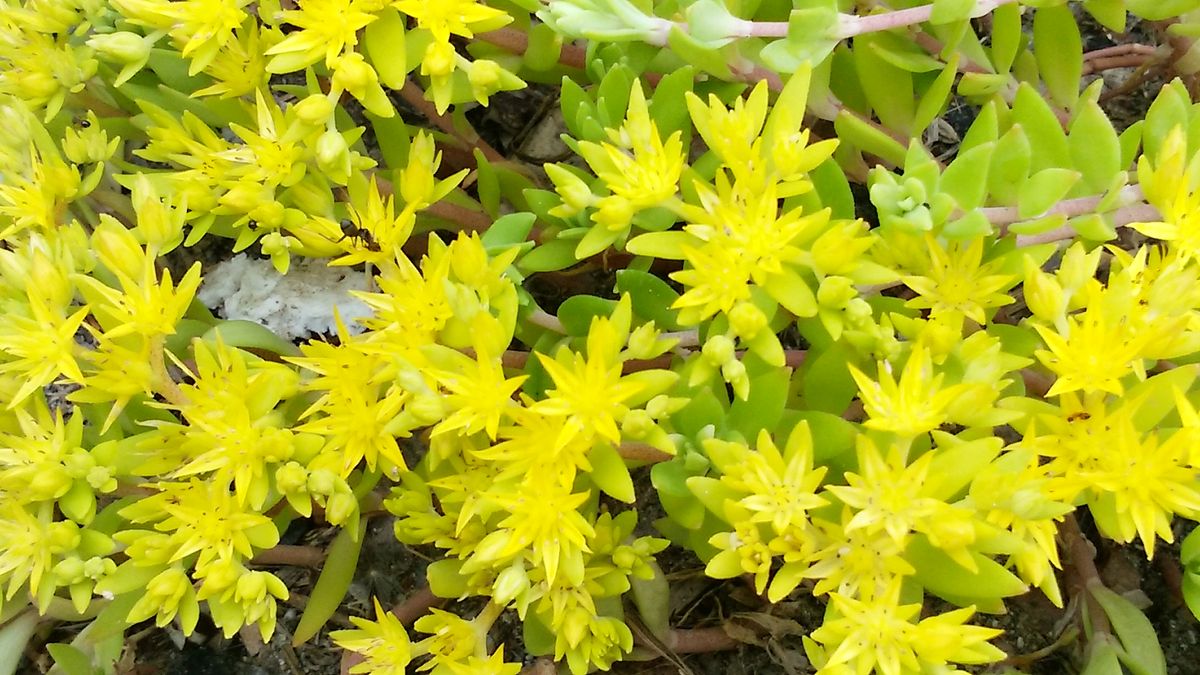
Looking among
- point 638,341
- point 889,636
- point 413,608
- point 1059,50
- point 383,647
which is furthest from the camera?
point 413,608

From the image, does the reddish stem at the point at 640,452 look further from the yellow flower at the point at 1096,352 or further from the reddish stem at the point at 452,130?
the reddish stem at the point at 452,130

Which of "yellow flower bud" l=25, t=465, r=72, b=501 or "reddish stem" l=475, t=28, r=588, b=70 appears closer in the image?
"yellow flower bud" l=25, t=465, r=72, b=501

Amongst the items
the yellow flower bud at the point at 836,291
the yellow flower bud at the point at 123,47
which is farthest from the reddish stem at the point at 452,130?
the yellow flower bud at the point at 836,291

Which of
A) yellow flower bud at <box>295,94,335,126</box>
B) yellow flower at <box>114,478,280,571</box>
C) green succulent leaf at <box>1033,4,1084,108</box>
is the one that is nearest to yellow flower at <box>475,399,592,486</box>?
yellow flower at <box>114,478,280,571</box>

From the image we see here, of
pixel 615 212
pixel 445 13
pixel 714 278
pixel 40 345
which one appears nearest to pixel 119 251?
pixel 40 345

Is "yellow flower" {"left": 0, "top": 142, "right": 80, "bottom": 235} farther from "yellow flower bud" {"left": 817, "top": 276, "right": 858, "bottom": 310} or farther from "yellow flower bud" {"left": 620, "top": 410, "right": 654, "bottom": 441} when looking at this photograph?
"yellow flower bud" {"left": 817, "top": 276, "right": 858, "bottom": 310}

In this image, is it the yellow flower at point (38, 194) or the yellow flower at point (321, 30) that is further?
the yellow flower at point (38, 194)

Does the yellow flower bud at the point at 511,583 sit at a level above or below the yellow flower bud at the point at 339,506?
below

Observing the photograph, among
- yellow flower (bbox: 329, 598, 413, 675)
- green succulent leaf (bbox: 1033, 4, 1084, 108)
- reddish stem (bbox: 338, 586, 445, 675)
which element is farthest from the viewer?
reddish stem (bbox: 338, 586, 445, 675)

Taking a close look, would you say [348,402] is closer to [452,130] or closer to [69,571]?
Answer: [69,571]
